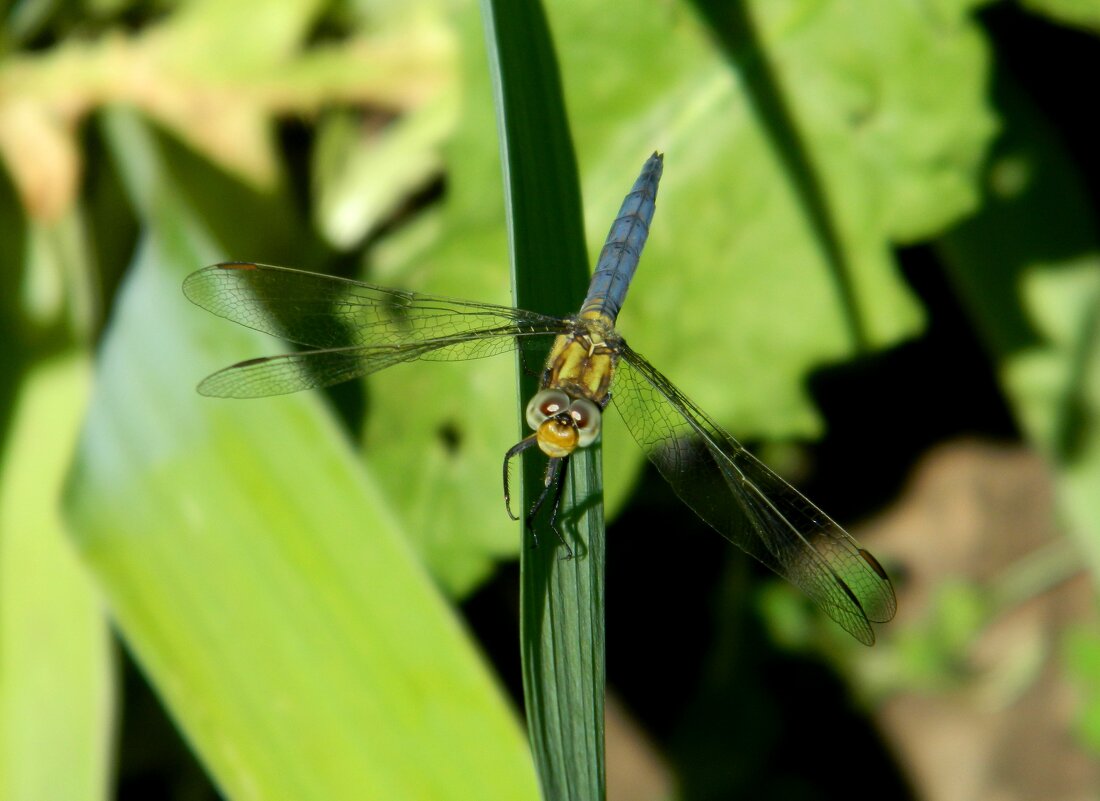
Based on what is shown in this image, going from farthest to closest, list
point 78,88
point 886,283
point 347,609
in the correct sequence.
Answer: point 78,88 < point 886,283 < point 347,609

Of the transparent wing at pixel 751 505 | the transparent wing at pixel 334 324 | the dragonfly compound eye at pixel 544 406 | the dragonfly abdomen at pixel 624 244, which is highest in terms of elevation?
the transparent wing at pixel 334 324

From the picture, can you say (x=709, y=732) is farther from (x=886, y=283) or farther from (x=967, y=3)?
(x=967, y=3)

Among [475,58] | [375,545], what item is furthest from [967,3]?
[375,545]

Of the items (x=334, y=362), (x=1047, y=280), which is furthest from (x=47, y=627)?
(x=1047, y=280)

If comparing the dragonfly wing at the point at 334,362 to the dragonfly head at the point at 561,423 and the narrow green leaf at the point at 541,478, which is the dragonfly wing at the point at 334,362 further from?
the narrow green leaf at the point at 541,478

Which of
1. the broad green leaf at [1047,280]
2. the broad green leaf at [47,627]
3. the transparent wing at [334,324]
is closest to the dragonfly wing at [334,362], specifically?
the transparent wing at [334,324]

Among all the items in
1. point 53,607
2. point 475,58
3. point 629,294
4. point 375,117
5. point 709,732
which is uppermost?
point 375,117
